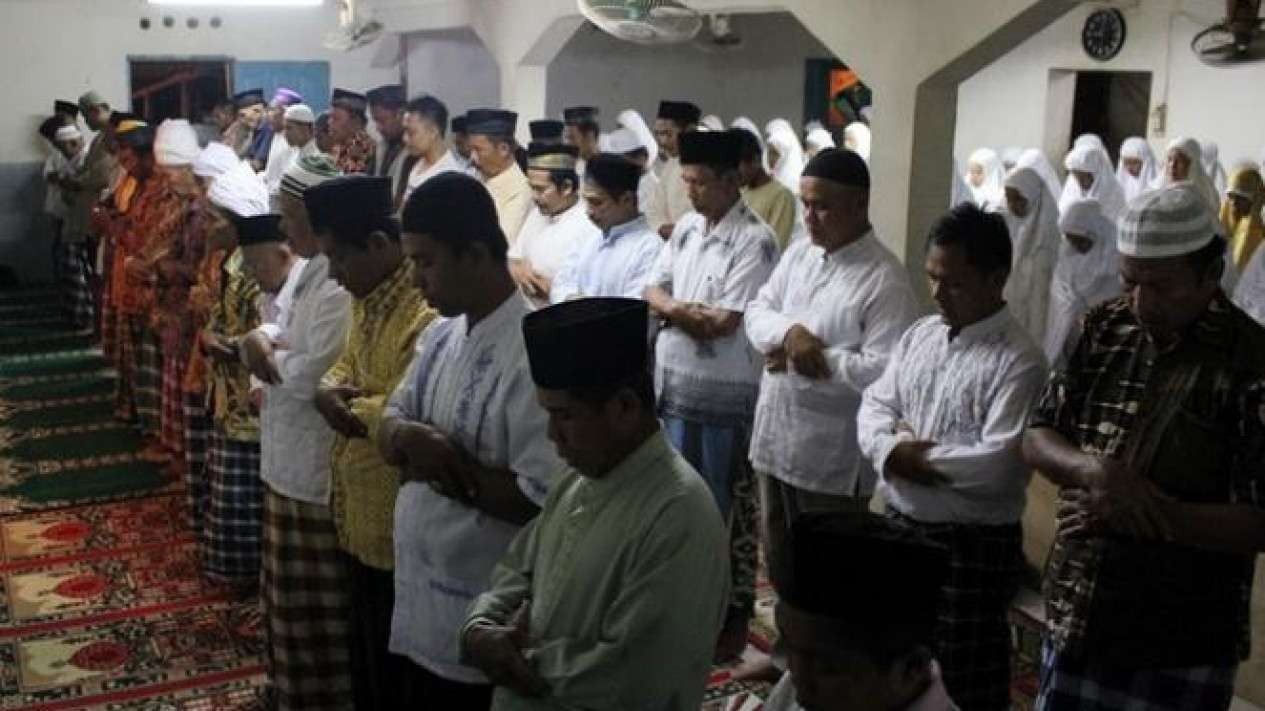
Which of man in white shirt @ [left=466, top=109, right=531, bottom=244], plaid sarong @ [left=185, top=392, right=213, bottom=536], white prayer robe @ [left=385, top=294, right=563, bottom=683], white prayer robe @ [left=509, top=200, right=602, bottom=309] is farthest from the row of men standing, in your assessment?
man in white shirt @ [left=466, top=109, right=531, bottom=244]

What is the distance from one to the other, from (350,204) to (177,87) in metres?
10.5

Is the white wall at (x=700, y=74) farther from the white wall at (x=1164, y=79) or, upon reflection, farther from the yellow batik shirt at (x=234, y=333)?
the yellow batik shirt at (x=234, y=333)

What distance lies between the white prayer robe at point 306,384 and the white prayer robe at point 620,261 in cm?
153

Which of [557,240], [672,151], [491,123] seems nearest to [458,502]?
[557,240]

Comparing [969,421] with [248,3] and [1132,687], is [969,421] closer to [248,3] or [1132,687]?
[1132,687]

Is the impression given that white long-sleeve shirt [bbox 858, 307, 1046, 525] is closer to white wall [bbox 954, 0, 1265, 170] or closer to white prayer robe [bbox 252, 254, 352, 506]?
white prayer robe [bbox 252, 254, 352, 506]

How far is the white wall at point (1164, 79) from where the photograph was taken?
10258 millimetres

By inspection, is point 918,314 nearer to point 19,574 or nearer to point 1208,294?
point 1208,294

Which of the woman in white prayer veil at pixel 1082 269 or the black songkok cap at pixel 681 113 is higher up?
the black songkok cap at pixel 681 113

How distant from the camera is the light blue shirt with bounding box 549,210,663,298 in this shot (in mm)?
4867

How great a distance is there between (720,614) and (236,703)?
254 centimetres

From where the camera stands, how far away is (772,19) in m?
13.6

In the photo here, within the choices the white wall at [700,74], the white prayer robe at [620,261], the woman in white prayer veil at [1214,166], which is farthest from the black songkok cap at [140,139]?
the woman in white prayer veil at [1214,166]

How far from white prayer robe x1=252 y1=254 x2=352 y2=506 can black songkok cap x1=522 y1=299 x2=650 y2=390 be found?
1439mm
